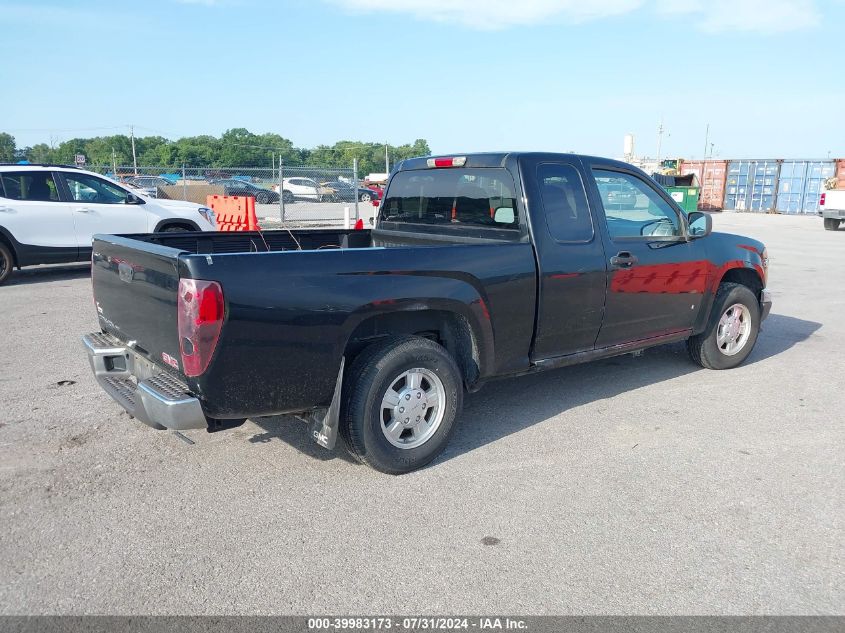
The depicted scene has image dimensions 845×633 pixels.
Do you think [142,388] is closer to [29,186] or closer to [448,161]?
[448,161]

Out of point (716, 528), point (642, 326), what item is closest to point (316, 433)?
point (716, 528)

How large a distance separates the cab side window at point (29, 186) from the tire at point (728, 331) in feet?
30.4

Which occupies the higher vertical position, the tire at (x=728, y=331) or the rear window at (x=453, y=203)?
the rear window at (x=453, y=203)

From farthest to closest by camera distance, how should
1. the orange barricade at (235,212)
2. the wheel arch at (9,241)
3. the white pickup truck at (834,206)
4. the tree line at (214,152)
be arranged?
the tree line at (214,152) < the white pickup truck at (834,206) < the orange barricade at (235,212) < the wheel arch at (9,241)

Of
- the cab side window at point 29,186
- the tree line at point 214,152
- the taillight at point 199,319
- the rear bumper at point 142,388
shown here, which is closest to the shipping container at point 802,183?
the tree line at point 214,152

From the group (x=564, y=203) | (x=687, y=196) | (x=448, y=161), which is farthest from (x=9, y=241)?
(x=687, y=196)

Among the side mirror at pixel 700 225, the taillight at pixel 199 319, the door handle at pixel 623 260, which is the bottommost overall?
the taillight at pixel 199 319

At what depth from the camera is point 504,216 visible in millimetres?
4723

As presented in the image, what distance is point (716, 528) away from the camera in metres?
3.48

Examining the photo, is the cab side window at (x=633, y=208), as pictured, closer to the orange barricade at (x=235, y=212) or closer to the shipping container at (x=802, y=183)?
the orange barricade at (x=235, y=212)

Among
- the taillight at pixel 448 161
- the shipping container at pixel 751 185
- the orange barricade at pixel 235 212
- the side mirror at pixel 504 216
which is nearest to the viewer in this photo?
the side mirror at pixel 504 216

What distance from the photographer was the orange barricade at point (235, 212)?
13375 millimetres

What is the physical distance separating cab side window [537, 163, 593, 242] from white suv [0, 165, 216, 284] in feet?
26.7

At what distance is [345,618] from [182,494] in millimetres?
1422
